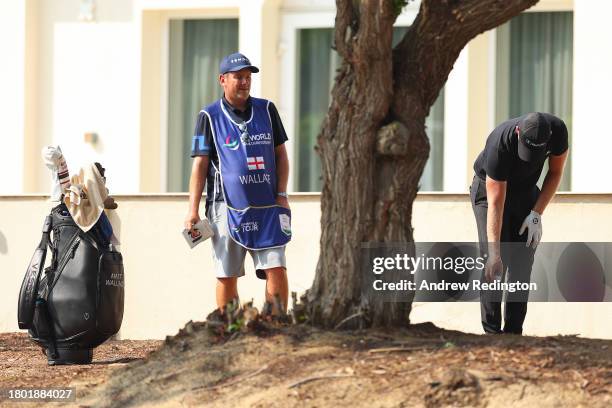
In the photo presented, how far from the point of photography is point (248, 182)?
8.15m

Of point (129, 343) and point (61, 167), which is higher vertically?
point (61, 167)

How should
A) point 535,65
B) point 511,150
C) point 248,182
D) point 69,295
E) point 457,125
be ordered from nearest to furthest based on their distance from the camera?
point 511,150 < point 248,182 < point 69,295 < point 457,125 < point 535,65

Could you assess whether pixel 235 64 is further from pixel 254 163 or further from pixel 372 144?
pixel 372 144

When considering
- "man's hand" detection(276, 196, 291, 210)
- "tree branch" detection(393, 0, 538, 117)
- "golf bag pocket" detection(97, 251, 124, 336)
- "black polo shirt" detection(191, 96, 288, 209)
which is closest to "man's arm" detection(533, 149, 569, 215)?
"tree branch" detection(393, 0, 538, 117)

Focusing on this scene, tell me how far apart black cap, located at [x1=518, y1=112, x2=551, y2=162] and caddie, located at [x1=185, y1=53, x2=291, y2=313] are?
4.90ft

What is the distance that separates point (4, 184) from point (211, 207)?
582 centimetres

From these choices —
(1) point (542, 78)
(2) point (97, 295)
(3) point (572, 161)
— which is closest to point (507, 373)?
(2) point (97, 295)

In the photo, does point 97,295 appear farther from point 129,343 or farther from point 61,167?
point 129,343

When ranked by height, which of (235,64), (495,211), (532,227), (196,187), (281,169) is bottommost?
(532,227)

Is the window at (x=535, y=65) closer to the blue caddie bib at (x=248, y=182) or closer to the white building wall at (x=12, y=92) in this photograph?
the white building wall at (x=12, y=92)

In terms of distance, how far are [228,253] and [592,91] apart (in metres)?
5.18

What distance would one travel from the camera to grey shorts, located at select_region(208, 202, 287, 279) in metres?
8.21

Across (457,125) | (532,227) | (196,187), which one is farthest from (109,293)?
(457,125)

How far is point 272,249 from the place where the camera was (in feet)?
26.9
